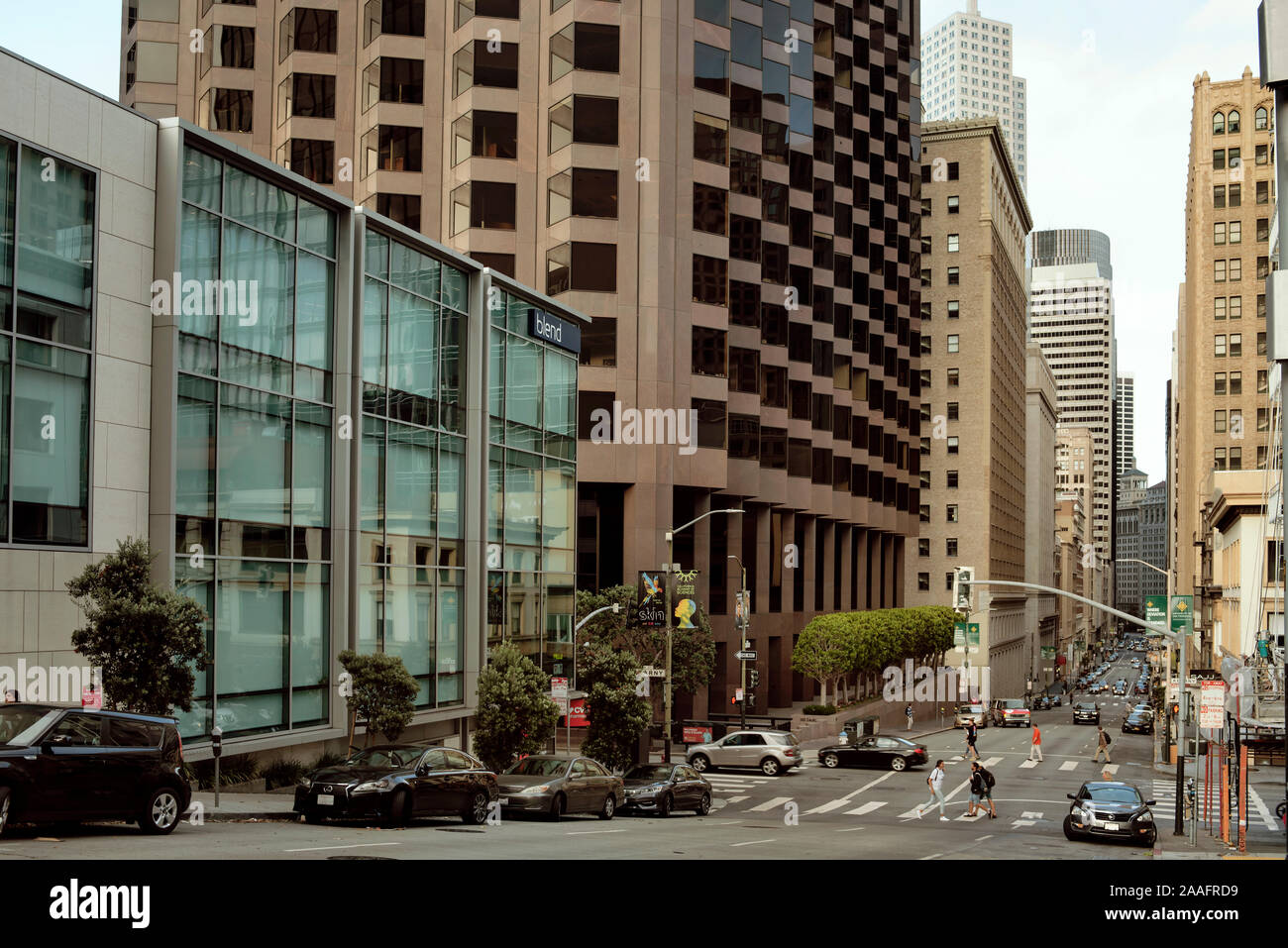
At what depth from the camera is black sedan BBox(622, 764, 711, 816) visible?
30703 millimetres

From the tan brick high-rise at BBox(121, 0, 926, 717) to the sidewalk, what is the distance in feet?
119

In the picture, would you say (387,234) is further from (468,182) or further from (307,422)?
(468,182)

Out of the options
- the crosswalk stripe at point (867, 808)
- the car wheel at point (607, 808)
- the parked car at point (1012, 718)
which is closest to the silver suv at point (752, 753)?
the crosswalk stripe at point (867, 808)

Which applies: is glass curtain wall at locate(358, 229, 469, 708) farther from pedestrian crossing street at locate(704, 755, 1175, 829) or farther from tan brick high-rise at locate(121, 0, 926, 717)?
tan brick high-rise at locate(121, 0, 926, 717)

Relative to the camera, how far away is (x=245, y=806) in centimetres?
2105

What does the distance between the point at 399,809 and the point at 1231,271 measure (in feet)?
370

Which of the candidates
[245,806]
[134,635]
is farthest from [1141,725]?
[134,635]

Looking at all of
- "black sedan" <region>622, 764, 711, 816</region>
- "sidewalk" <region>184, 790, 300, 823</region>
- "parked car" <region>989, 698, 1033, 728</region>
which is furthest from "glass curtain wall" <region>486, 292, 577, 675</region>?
"parked car" <region>989, 698, 1033, 728</region>

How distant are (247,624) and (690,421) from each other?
39.3 metres

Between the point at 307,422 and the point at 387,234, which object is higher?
the point at 387,234

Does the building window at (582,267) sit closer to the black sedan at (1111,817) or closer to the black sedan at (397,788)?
the black sedan at (1111,817)
